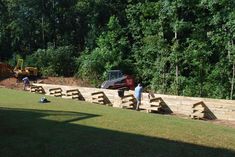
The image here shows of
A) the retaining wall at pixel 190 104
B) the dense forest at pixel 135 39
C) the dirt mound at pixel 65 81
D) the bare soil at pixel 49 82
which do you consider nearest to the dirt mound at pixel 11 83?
the bare soil at pixel 49 82

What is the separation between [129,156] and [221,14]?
25.9m

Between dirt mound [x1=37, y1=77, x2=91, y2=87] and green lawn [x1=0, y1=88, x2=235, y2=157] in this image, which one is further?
dirt mound [x1=37, y1=77, x2=91, y2=87]

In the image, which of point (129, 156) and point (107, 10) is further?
point (107, 10)

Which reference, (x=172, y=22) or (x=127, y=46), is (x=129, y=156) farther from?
(x=127, y=46)

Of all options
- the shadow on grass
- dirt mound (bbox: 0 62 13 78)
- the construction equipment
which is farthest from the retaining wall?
Answer: dirt mound (bbox: 0 62 13 78)

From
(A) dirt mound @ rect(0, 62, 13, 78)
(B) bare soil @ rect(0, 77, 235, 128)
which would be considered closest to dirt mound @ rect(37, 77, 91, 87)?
(B) bare soil @ rect(0, 77, 235, 128)

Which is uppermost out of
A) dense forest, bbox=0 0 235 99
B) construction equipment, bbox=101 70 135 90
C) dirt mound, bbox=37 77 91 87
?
dense forest, bbox=0 0 235 99

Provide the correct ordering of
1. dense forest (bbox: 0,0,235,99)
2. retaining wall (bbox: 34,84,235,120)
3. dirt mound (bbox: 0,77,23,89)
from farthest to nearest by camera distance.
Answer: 1. dirt mound (bbox: 0,77,23,89)
2. dense forest (bbox: 0,0,235,99)
3. retaining wall (bbox: 34,84,235,120)

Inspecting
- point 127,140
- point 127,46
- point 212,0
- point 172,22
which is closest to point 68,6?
point 127,46

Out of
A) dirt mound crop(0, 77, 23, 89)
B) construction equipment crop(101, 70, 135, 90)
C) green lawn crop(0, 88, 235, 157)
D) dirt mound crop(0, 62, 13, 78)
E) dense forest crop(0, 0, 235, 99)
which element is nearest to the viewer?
green lawn crop(0, 88, 235, 157)

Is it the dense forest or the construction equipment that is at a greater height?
the dense forest

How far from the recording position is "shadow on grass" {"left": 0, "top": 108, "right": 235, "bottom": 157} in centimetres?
1080

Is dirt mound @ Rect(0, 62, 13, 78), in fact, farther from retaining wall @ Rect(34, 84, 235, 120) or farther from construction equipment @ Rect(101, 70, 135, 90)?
retaining wall @ Rect(34, 84, 235, 120)

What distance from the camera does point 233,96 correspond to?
32.2 m
